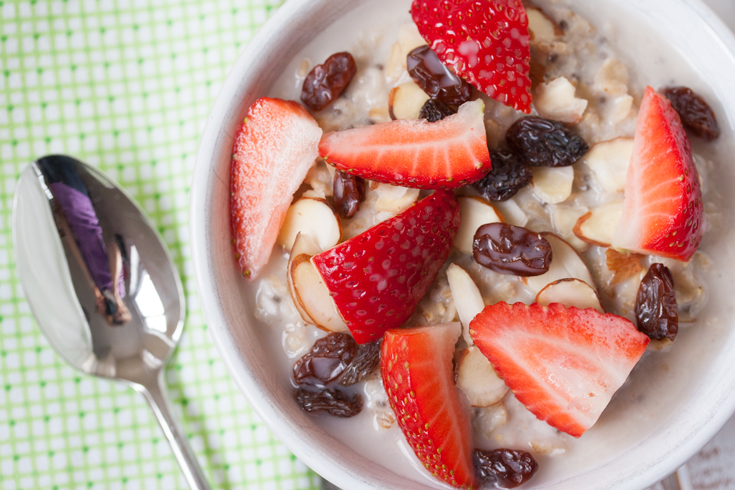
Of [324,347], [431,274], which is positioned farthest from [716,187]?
[324,347]

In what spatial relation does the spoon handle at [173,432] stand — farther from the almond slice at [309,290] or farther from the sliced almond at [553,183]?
the sliced almond at [553,183]

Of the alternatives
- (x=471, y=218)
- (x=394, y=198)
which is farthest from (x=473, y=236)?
(x=394, y=198)

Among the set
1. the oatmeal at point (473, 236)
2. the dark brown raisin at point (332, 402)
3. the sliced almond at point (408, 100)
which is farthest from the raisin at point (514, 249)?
the dark brown raisin at point (332, 402)

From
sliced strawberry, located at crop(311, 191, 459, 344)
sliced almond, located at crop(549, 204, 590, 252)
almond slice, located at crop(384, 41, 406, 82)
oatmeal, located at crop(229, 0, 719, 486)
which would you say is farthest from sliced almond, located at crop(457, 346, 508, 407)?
almond slice, located at crop(384, 41, 406, 82)

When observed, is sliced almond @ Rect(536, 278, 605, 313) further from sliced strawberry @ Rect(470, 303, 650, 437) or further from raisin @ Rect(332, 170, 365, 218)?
raisin @ Rect(332, 170, 365, 218)

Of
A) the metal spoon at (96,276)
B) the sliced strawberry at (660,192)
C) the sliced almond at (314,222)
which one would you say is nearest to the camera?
the sliced strawberry at (660,192)

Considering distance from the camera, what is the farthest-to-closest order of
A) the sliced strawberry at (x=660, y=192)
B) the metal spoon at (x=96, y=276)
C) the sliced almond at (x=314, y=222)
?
1. the metal spoon at (x=96, y=276)
2. the sliced almond at (x=314, y=222)
3. the sliced strawberry at (x=660, y=192)

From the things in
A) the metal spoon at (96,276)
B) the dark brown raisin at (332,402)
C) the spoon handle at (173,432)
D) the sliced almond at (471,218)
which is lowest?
the spoon handle at (173,432)
